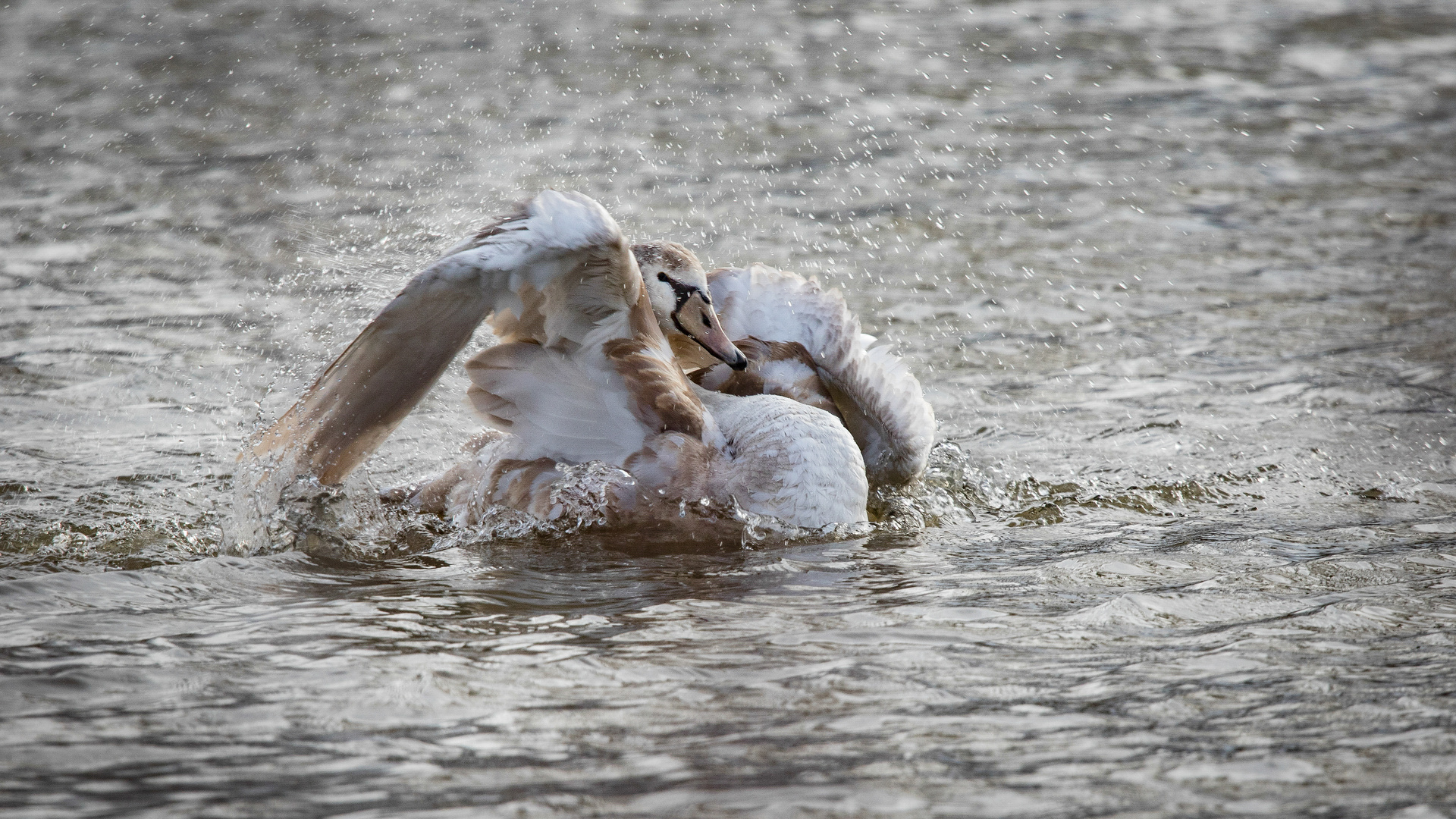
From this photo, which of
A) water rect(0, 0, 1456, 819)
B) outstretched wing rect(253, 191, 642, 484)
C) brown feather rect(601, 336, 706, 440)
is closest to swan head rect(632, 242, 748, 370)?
brown feather rect(601, 336, 706, 440)

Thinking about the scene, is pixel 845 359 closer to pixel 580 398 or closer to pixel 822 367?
pixel 822 367

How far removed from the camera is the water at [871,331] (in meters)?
3.46

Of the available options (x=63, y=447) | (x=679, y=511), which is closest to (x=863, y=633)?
(x=679, y=511)

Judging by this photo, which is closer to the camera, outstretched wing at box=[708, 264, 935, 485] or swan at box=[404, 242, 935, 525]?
swan at box=[404, 242, 935, 525]

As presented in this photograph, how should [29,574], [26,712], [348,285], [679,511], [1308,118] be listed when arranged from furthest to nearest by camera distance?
[1308,118]
[348,285]
[679,511]
[29,574]
[26,712]

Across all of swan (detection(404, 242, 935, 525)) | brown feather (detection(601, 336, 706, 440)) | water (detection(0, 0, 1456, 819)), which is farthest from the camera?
swan (detection(404, 242, 935, 525))

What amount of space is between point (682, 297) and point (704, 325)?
13 centimetres

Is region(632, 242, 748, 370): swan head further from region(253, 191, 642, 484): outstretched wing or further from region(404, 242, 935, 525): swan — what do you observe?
region(253, 191, 642, 484): outstretched wing

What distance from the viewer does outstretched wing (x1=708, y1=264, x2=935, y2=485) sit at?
5.79 m

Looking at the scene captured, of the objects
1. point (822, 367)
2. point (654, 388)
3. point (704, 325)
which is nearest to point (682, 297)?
point (704, 325)

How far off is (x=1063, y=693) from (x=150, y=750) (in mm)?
2278

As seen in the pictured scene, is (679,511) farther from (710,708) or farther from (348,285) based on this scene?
(348,285)

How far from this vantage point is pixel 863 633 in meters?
4.29

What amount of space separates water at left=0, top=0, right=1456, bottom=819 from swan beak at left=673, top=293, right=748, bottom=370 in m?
0.75
